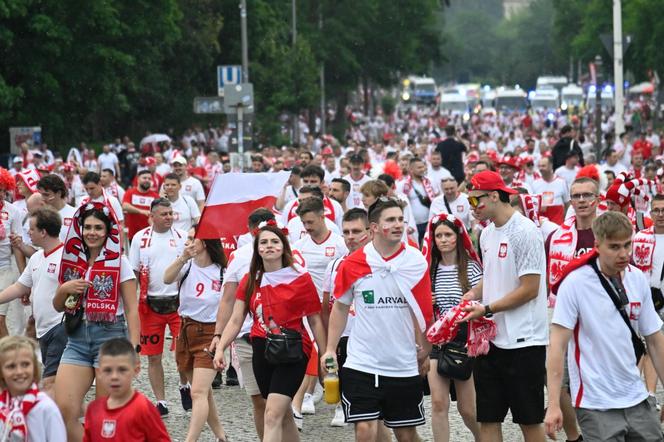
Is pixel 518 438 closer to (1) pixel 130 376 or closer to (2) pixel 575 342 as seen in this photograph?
(2) pixel 575 342

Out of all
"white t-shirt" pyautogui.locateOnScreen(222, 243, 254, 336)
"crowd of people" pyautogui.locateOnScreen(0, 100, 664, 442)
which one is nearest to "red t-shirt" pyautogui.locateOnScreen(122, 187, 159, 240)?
"crowd of people" pyautogui.locateOnScreen(0, 100, 664, 442)

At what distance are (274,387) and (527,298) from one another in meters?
1.71

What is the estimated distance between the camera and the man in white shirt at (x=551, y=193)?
17.6 m

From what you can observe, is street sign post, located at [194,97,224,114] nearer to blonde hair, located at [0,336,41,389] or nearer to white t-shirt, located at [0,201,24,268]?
white t-shirt, located at [0,201,24,268]

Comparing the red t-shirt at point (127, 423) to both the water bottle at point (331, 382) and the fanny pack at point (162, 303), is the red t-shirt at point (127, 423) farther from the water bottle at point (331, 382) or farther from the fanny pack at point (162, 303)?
the fanny pack at point (162, 303)

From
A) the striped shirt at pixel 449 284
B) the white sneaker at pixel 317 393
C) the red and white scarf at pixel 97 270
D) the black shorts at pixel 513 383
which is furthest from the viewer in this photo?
the white sneaker at pixel 317 393

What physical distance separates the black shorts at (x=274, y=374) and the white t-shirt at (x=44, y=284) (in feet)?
4.56

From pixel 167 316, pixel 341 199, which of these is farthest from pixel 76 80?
pixel 167 316

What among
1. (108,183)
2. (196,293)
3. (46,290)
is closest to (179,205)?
(108,183)

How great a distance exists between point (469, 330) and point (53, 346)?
2821 mm

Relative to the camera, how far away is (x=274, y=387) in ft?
29.5

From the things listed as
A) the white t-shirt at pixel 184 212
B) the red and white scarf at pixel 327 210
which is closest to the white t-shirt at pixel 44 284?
the red and white scarf at pixel 327 210

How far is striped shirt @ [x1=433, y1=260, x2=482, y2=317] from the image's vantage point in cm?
938

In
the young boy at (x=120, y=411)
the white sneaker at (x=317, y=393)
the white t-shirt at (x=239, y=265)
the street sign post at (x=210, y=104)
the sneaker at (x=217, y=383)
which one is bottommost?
the sneaker at (x=217, y=383)
